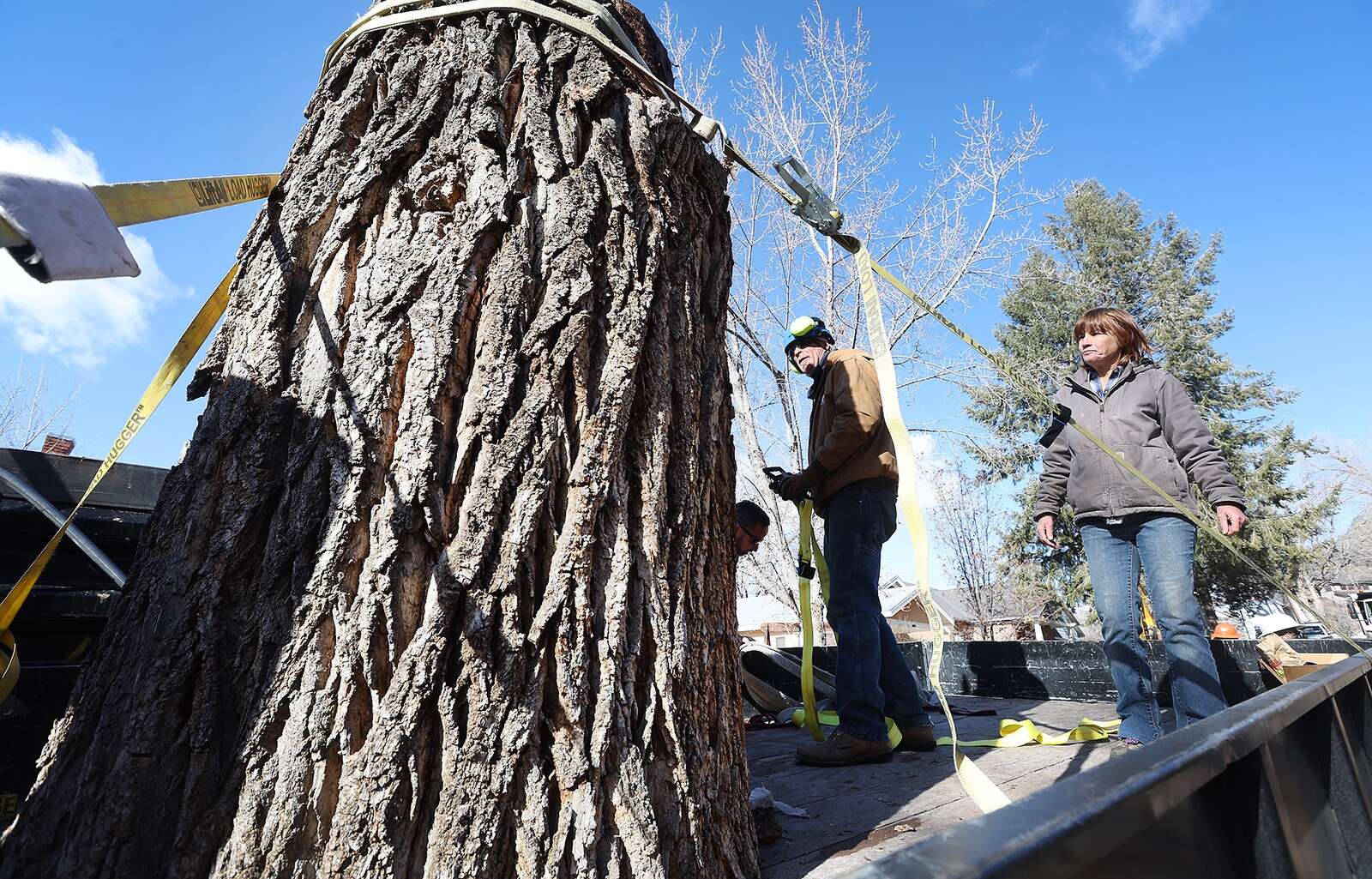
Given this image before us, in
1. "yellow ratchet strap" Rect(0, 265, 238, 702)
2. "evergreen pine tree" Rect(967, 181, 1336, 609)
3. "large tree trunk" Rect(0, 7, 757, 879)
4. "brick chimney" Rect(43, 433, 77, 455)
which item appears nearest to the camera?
"large tree trunk" Rect(0, 7, 757, 879)

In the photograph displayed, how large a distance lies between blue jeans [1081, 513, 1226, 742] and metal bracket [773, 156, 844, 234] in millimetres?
1676

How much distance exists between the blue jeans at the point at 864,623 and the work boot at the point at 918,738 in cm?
2

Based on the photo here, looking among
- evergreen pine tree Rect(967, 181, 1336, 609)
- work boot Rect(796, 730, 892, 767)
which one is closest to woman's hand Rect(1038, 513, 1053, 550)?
work boot Rect(796, 730, 892, 767)

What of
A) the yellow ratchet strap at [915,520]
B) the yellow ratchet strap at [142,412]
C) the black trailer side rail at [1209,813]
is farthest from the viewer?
the yellow ratchet strap at [142,412]

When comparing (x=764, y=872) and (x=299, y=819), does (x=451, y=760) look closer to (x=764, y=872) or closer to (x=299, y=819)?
(x=299, y=819)

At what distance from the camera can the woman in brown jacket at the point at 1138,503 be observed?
263 cm

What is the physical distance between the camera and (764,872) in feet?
5.13

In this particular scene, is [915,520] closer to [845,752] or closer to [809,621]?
[809,621]

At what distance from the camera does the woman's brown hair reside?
308 cm

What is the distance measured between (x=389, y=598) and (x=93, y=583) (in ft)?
6.67

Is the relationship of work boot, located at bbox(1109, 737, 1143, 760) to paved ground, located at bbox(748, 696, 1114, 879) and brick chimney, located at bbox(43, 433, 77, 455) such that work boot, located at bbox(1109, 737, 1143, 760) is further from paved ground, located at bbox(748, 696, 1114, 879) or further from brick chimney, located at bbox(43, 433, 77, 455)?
brick chimney, located at bbox(43, 433, 77, 455)

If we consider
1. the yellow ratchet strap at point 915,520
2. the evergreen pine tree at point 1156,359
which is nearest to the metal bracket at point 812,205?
the yellow ratchet strap at point 915,520

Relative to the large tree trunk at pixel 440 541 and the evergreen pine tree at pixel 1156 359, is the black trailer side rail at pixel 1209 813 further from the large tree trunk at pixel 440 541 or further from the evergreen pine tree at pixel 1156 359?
the evergreen pine tree at pixel 1156 359

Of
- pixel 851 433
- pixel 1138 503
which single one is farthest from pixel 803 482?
pixel 1138 503
